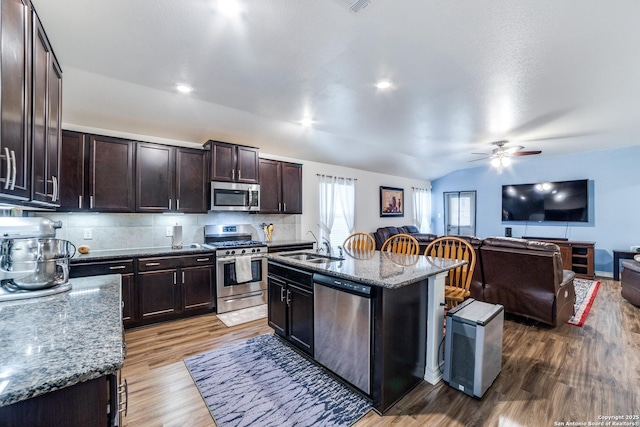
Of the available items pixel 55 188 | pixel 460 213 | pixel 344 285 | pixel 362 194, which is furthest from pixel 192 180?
pixel 460 213

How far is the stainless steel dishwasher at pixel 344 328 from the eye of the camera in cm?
198

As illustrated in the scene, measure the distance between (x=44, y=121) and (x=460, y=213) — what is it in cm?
875

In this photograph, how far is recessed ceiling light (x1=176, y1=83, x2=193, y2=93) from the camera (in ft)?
9.64

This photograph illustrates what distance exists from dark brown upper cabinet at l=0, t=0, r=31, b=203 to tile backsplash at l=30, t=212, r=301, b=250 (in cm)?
270

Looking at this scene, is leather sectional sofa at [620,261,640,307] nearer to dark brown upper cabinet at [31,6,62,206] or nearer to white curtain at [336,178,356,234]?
white curtain at [336,178,356,234]

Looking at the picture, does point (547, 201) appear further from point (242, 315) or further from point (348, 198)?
point (242, 315)

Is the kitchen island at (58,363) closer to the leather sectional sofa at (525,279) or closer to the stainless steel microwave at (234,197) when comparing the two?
the stainless steel microwave at (234,197)

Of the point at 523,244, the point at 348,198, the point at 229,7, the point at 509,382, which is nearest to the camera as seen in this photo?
the point at 229,7

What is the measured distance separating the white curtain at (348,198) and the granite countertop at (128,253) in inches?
126

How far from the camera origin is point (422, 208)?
27.5ft

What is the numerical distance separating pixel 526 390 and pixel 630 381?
35.1 inches

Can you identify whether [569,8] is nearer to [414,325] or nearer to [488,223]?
[414,325]

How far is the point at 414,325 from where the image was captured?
84.1 inches

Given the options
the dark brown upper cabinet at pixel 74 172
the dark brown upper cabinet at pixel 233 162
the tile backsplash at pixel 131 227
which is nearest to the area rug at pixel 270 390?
the tile backsplash at pixel 131 227
